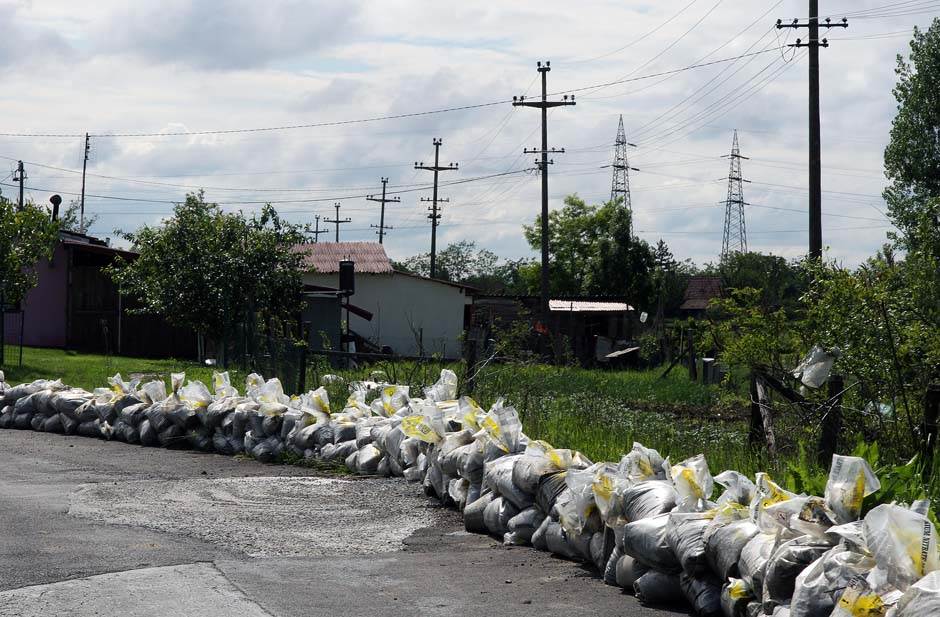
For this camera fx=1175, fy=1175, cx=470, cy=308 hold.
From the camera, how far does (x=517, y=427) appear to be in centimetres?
881

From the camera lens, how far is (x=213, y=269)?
27.2 meters

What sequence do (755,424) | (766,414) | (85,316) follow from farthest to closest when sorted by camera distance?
(85,316), (755,424), (766,414)

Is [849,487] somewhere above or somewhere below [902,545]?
above

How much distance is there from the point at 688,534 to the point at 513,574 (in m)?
1.35

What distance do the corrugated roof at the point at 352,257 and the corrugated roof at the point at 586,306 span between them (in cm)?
658

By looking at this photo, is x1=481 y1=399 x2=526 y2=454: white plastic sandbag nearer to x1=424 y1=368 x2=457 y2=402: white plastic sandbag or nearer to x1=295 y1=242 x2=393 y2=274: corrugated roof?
x1=424 y1=368 x2=457 y2=402: white plastic sandbag

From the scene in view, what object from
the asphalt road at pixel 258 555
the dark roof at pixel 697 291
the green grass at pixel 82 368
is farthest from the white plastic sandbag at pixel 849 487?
the dark roof at pixel 697 291

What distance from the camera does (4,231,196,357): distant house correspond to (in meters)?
31.9

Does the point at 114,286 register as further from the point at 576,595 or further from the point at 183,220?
the point at 576,595

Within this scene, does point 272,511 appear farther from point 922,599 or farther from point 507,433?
point 922,599

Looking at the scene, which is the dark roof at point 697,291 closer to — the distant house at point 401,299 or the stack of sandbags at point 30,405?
the distant house at point 401,299

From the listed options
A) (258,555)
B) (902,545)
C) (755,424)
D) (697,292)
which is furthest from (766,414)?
(697,292)

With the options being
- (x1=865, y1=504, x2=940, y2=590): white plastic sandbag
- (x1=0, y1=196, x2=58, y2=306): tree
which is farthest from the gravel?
(x1=0, y1=196, x2=58, y2=306): tree

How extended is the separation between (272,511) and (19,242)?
58.0 ft
